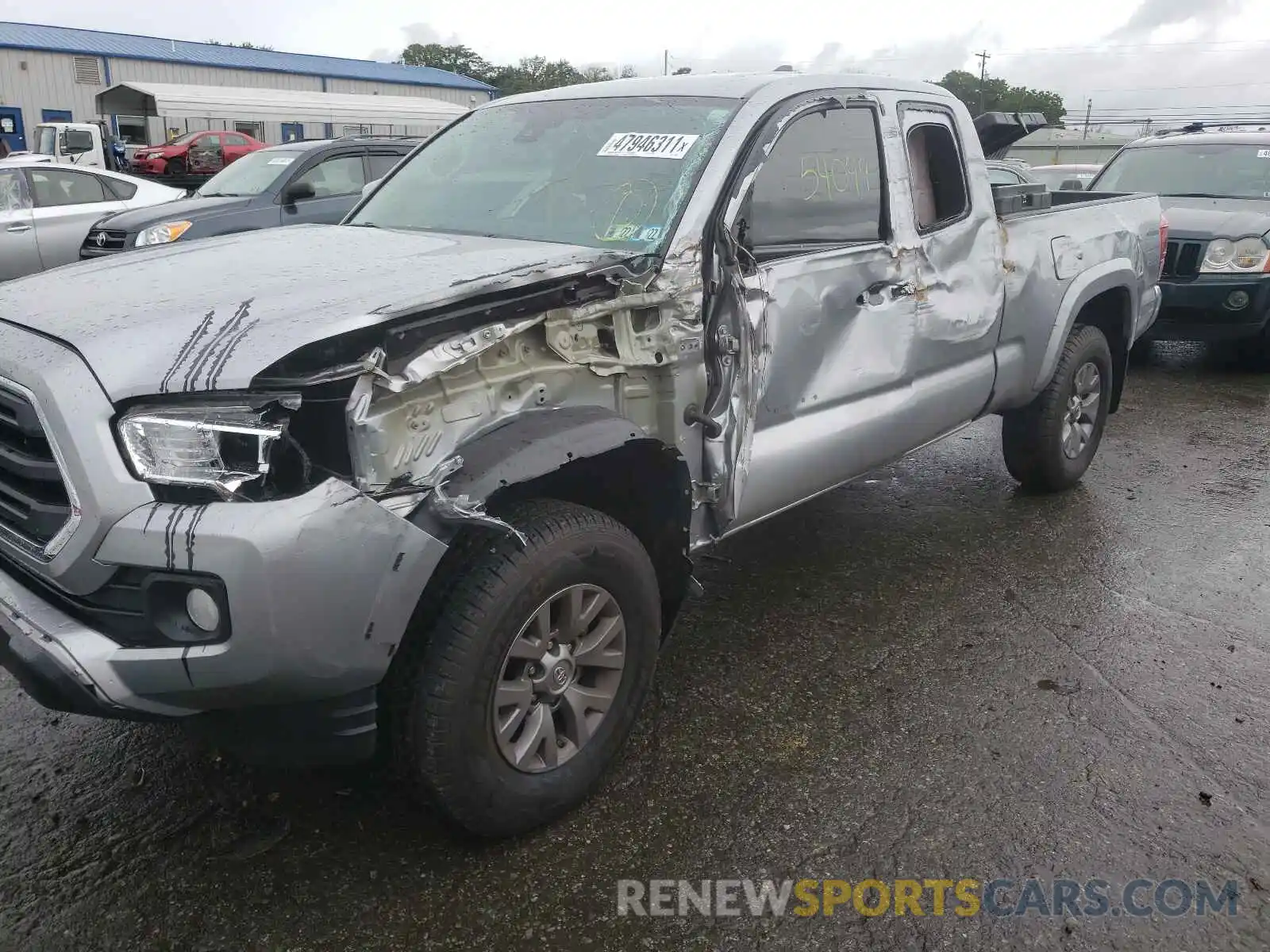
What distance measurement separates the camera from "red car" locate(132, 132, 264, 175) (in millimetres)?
23422

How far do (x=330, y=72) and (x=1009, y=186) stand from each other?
43.6 meters

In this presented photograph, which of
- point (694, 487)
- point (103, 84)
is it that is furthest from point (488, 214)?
point (103, 84)

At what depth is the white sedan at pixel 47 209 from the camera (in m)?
10.3

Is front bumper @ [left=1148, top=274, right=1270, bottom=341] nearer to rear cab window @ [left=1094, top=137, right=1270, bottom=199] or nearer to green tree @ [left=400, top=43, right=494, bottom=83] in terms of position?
rear cab window @ [left=1094, top=137, right=1270, bottom=199]

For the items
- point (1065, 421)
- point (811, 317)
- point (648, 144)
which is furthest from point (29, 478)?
point (1065, 421)

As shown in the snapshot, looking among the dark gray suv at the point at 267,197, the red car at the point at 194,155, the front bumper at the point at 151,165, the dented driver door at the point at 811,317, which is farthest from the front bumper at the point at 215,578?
the front bumper at the point at 151,165

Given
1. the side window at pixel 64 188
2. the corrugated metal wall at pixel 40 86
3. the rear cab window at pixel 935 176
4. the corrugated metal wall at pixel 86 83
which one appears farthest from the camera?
the corrugated metal wall at pixel 40 86

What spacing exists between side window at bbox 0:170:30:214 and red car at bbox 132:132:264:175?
13.6 m

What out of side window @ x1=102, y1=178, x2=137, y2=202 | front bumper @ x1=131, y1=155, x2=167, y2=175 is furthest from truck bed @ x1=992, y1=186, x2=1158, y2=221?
front bumper @ x1=131, y1=155, x2=167, y2=175

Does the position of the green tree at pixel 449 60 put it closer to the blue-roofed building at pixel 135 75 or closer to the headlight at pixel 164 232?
the blue-roofed building at pixel 135 75

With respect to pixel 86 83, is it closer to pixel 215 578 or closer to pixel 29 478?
pixel 29 478

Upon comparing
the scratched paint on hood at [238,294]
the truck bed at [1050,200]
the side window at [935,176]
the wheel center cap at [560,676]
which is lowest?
the wheel center cap at [560,676]

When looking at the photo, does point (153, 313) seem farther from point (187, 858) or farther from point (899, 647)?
point (899, 647)

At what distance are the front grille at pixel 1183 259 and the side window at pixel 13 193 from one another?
10.8m
